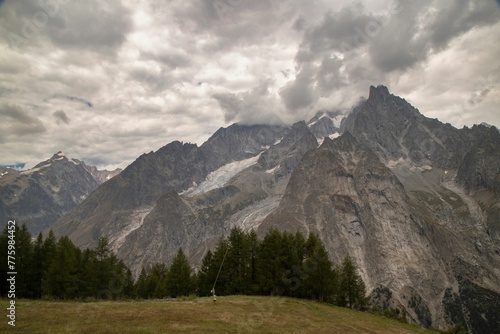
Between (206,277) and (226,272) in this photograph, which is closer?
(226,272)

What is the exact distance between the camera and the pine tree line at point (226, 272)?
62.4 metres

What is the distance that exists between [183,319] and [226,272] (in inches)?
1469

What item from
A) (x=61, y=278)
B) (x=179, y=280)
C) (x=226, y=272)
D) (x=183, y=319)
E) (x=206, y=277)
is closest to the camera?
(x=183, y=319)

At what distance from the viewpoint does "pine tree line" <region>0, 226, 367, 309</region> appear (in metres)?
62.4

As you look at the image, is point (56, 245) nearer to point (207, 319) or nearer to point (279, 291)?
point (279, 291)

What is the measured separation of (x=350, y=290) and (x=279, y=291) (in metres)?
18.7

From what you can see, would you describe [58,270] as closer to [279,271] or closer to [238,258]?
[238,258]

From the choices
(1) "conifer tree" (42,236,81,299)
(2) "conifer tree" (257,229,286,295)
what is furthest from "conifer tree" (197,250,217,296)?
(1) "conifer tree" (42,236,81,299)

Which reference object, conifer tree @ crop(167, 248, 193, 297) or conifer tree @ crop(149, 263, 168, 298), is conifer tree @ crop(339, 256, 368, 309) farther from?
conifer tree @ crop(149, 263, 168, 298)

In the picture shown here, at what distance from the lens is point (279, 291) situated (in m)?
65.8

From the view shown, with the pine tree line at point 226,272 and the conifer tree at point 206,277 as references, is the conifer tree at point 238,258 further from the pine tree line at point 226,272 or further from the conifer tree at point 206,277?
the conifer tree at point 206,277

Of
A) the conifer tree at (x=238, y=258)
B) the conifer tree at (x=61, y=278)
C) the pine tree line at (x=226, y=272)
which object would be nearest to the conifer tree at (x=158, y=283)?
the pine tree line at (x=226, y=272)

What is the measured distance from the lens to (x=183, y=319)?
35688 millimetres

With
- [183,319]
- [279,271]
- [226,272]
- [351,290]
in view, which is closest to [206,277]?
[226,272]
